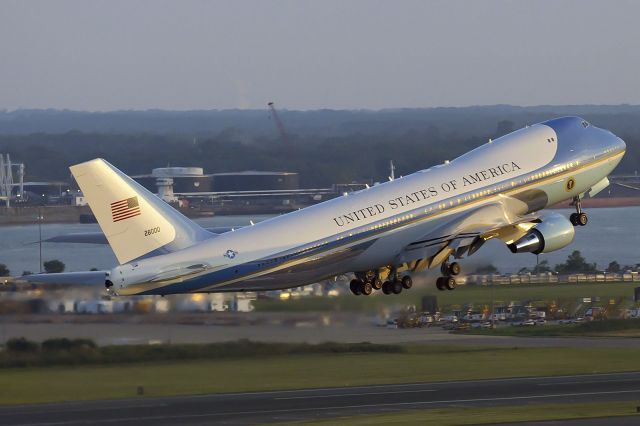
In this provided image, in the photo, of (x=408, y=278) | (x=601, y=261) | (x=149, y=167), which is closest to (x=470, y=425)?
(x=408, y=278)

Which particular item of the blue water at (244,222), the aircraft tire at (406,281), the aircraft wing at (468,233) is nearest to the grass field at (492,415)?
the aircraft wing at (468,233)

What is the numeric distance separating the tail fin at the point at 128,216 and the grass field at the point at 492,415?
8.05 meters

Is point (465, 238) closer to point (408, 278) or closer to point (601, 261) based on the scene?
point (408, 278)

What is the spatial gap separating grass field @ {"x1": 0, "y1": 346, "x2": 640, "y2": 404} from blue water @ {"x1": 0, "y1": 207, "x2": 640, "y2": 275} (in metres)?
20.3

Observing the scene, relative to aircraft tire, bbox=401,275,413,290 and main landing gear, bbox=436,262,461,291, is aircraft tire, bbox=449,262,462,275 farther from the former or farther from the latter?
aircraft tire, bbox=401,275,413,290

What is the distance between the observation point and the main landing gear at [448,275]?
54625mm

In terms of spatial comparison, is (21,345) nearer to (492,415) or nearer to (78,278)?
(78,278)

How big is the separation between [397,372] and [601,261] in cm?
5389

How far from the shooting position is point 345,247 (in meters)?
50.1

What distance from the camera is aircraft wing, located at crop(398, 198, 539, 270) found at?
52875mm

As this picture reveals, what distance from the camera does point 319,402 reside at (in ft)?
156

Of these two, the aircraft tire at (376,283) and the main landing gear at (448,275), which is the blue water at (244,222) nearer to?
the main landing gear at (448,275)

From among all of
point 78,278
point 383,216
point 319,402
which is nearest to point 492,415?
point 319,402

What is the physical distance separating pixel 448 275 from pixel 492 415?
1287cm
